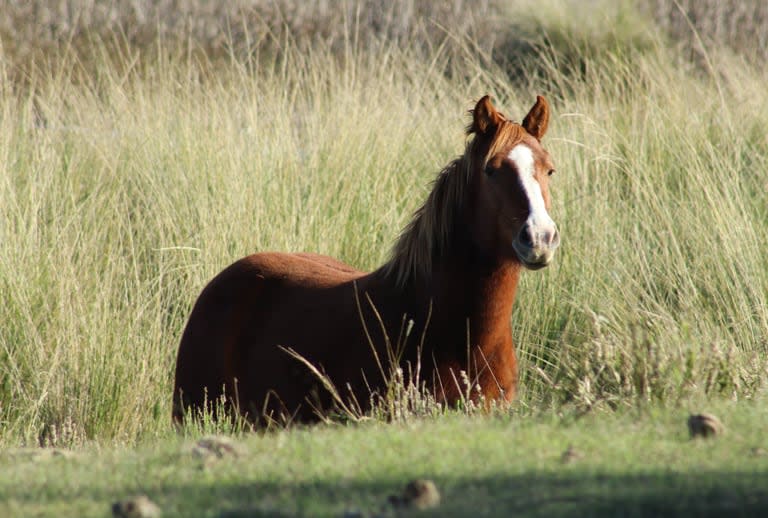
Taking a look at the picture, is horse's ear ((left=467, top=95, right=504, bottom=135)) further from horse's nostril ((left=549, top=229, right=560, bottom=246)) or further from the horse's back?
the horse's back

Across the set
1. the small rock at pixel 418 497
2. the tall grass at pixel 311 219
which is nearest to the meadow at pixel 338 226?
the tall grass at pixel 311 219

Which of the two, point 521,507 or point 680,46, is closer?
point 521,507

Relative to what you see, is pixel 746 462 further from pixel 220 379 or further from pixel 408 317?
pixel 220 379

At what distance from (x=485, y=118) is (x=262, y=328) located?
135 centimetres

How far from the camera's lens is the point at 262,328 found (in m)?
5.20

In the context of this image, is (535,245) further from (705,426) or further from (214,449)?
(214,449)

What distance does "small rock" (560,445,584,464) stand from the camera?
3.23m

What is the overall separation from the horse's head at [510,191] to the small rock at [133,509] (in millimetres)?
1985

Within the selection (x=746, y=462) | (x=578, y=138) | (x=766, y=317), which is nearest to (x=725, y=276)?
(x=766, y=317)

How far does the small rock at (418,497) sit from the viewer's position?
2838 millimetres

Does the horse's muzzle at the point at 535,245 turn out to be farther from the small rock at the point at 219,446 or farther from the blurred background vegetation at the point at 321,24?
the blurred background vegetation at the point at 321,24

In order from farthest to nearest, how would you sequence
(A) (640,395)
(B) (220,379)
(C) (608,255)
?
(C) (608,255) → (B) (220,379) → (A) (640,395)

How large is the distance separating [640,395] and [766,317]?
2.06m

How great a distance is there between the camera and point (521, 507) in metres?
2.80
